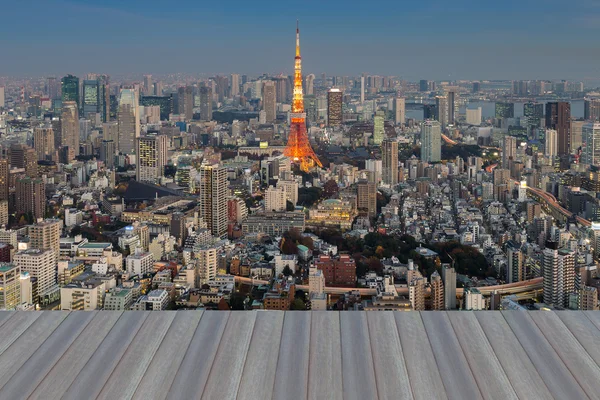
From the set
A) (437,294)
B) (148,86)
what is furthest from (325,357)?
(148,86)

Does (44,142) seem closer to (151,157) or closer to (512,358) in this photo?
(151,157)

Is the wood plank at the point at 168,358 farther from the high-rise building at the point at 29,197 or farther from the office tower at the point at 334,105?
the office tower at the point at 334,105

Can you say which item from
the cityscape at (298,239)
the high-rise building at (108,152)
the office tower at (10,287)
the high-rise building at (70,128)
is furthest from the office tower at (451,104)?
the office tower at (10,287)

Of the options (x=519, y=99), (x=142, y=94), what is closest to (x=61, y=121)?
(x=142, y=94)

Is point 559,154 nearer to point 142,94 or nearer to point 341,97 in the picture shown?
point 341,97

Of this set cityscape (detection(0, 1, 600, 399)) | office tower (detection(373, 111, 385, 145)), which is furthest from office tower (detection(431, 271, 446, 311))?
office tower (detection(373, 111, 385, 145))

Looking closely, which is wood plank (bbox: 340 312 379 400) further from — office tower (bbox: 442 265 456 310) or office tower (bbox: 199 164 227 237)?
office tower (bbox: 199 164 227 237)
